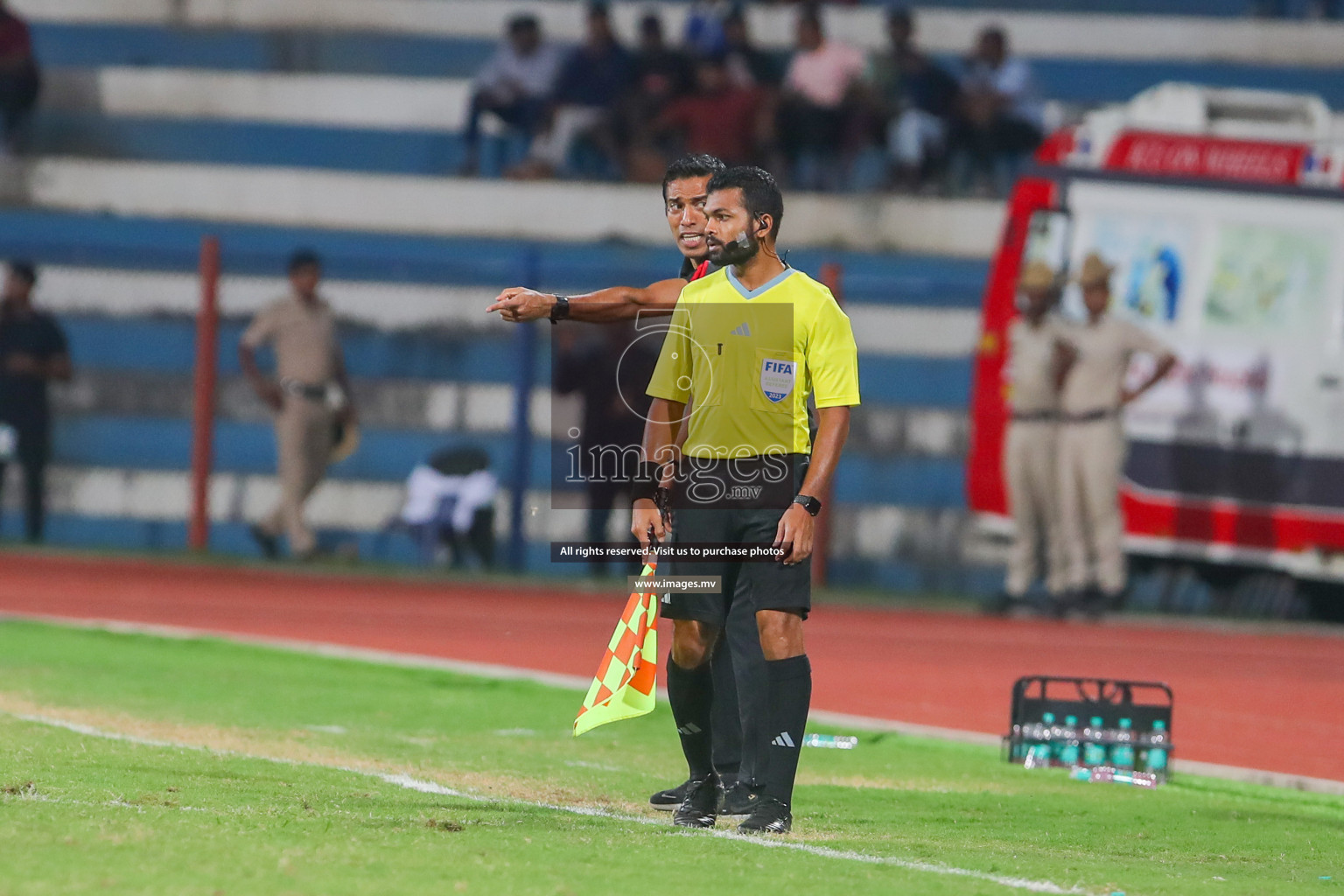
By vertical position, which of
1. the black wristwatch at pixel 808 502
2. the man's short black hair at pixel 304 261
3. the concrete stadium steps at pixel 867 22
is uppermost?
the concrete stadium steps at pixel 867 22

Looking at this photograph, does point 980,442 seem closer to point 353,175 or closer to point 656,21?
point 656,21

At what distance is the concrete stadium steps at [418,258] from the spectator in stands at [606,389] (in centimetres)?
84

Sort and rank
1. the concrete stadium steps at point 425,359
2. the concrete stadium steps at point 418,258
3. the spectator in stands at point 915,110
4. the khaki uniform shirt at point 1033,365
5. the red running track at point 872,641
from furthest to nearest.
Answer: the spectator in stands at point 915,110
the concrete stadium steps at point 425,359
the concrete stadium steps at point 418,258
the khaki uniform shirt at point 1033,365
the red running track at point 872,641

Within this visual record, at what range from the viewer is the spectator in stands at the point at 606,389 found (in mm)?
16922

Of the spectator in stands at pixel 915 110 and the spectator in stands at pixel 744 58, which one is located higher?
the spectator in stands at pixel 744 58

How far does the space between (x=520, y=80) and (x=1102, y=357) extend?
7765mm

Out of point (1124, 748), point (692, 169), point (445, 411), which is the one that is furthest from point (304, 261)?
point (692, 169)

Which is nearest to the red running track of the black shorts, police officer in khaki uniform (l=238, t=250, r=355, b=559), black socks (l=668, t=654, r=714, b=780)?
police officer in khaki uniform (l=238, t=250, r=355, b=559)

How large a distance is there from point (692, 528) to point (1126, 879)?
5.44ft

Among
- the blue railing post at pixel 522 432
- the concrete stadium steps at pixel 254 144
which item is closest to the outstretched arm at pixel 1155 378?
the blue railing post at pixel 522 432

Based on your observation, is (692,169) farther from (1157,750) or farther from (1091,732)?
(1157,750)

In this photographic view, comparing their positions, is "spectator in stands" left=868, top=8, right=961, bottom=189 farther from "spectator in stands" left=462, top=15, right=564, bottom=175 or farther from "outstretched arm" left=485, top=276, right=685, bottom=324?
"outstretched arm" left=485, top=276, right=685, bottom=324

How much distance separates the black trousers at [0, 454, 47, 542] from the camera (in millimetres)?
18094

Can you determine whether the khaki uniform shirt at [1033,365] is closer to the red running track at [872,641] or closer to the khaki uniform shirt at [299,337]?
the red running track at [872,641]
